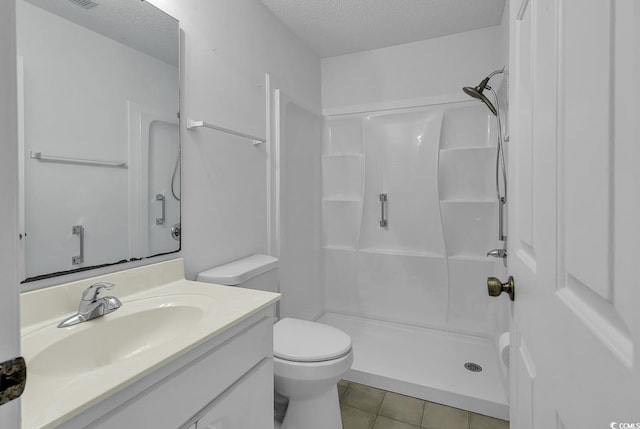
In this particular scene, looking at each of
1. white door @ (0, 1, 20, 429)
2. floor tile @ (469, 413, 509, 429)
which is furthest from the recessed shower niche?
white door @ (0, 1, 20, 429)

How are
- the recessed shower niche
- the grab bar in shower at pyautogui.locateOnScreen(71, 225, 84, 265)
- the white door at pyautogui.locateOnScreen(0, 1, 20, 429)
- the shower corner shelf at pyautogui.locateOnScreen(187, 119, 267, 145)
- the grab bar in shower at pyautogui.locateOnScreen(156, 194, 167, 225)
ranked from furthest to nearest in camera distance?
the recessed shower niche
the shower corner shelf at pyautogui.locateOnScreen(187, 119, 267, 145)
the grab bar in shower at pyautogui.locateOnScreen(156, 194, 167, 225)
the grab bar in shower at pyautogui.locateOnScreen(71, 225, 84, 265)
the white door at pyautogui.locateOnScreen(0, 1, 20, 429)

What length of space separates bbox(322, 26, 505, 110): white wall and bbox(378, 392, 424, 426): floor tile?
217 cm

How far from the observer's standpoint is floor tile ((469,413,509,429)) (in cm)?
164

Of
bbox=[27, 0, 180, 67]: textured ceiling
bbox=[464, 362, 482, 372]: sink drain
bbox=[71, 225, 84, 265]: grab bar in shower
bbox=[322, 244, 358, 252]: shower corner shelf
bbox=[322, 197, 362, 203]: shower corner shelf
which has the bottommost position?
bbox=[464, 362, 482, 372]: sink drain

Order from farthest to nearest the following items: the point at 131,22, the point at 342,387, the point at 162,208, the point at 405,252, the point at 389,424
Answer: the point at 405,252 → the point at 342,387 → the point at 389,424 → the point at 162,208 → the point at 131,22

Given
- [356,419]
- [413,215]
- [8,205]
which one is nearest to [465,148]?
[413,215]

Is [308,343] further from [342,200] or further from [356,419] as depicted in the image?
[342,200]

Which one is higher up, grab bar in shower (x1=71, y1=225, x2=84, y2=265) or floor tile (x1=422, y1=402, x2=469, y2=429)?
grab bar in shower (x1=71, y1=225, x2=84, y2=265)

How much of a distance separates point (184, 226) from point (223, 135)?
1.78 feet

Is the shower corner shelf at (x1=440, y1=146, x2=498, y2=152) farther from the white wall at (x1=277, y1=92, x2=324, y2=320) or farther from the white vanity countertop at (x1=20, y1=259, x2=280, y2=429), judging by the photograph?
the white vanity countertop at (x1=20, y1=259, x2=280, y2=429)

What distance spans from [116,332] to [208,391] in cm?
38

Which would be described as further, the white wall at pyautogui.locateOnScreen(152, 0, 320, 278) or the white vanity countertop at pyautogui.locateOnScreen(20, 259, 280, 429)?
the white wall at pyautogui.locateOnScreen(152, 0, 320, 278)

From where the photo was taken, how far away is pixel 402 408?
1.79 meters

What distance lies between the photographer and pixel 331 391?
4.98 ft
